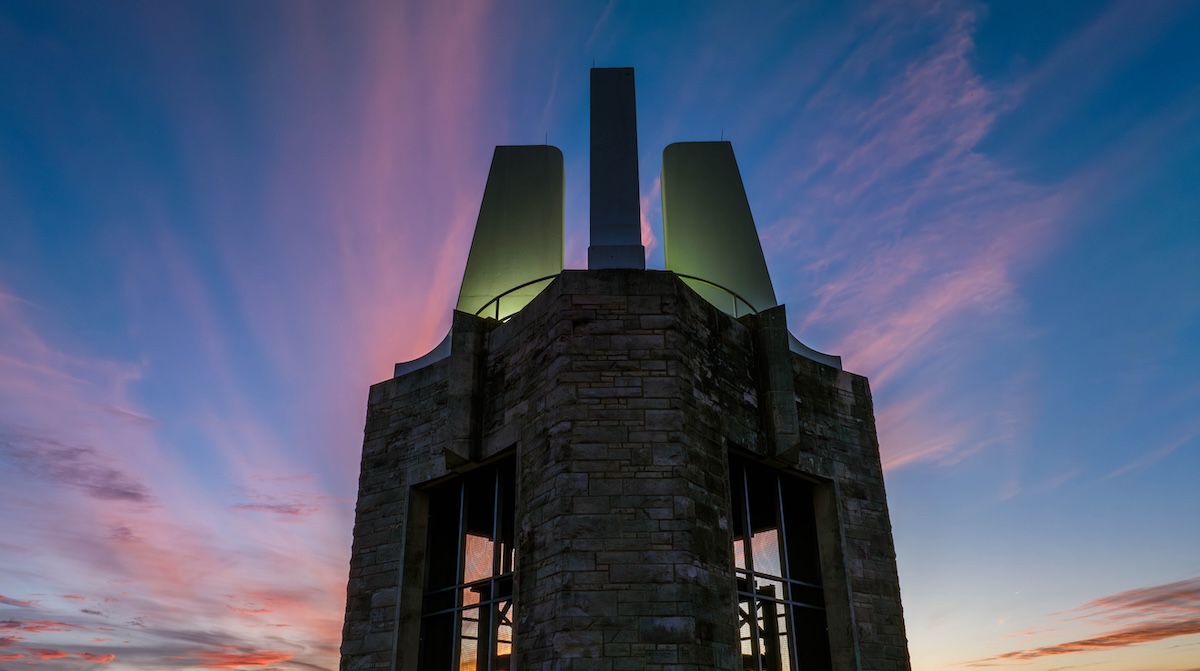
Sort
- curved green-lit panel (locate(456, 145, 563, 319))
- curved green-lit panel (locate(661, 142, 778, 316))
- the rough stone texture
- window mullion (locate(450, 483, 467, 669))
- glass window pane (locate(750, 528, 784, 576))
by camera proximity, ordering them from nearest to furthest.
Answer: the rough stone texture → window mullion (locate(450, 483, 467, 669)) → glass window pane (locate(750, 528, 784, 576)) → curved green-lit panel (locate(456, 145, 563, 319)) → curved green-lit panel (locate(661, 142, 778, 316))

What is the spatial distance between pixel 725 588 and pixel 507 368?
4.69 metres

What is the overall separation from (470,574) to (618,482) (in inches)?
151

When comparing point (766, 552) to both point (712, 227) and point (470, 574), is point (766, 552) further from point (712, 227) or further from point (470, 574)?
point (712, 227)

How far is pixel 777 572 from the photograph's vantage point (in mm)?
13430

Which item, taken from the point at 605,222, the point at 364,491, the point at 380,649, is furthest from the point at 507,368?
the point at 380,649

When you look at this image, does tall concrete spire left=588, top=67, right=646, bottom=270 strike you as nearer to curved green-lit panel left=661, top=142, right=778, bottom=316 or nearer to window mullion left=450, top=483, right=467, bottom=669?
curved green-lit panel left=661, top=142, right=778, bottom=316

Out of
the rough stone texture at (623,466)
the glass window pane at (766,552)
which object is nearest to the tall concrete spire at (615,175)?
the rough stone texture at (623,466)

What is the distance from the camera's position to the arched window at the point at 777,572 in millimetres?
12646

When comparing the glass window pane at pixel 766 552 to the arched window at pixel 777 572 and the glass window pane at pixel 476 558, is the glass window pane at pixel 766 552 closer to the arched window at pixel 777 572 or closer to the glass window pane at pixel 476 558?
the arched window at pixel 777 572

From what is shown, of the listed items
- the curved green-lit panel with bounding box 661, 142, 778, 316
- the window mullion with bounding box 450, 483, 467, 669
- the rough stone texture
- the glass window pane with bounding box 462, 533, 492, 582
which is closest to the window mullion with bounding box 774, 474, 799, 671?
the rough stone texture

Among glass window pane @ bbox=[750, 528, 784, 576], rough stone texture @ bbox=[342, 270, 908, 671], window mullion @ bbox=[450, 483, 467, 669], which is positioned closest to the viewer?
rough stone texture @ bbox=[342, 270, 908, 671]

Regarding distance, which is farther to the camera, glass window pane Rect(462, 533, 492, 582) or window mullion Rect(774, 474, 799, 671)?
glass window pane Rect(462, 533, 492, 582)

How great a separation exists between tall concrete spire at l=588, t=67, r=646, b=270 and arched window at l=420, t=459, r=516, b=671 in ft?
12.2

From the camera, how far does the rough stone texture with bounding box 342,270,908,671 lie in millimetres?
10344
